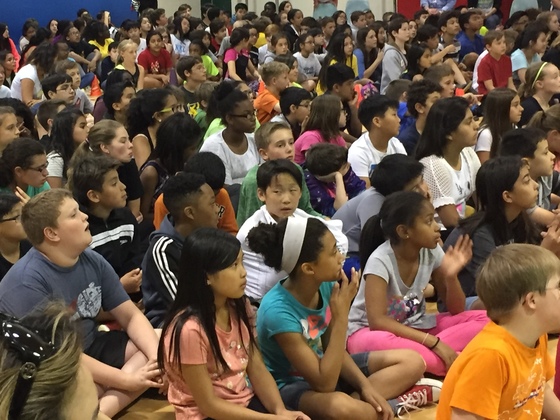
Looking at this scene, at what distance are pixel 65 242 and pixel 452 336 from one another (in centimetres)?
145

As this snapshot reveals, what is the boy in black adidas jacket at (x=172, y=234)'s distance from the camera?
10.4ft

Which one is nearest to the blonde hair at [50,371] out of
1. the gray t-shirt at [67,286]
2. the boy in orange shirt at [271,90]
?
the gray t-shirt at [67,286]

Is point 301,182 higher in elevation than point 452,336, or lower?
higher

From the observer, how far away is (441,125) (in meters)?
4.32

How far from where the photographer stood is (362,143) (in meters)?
4.81

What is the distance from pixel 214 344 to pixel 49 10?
12.6m

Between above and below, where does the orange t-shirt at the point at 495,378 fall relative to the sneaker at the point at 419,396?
above

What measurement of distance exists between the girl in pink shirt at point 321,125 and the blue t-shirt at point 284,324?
7.06 feet

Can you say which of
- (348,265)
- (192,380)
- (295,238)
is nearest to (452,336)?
(348,265)

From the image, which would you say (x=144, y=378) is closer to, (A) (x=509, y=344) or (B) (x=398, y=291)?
(B) (x=398, y=291)

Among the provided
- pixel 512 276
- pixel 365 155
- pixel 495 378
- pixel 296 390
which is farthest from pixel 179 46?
pixel 495 378

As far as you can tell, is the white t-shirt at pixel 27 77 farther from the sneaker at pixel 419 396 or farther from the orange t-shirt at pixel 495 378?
the orange t-shirt at pixel 495 378

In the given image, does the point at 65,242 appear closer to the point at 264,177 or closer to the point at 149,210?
the point at 264,177

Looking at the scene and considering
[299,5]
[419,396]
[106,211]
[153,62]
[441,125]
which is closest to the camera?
[419,396]
